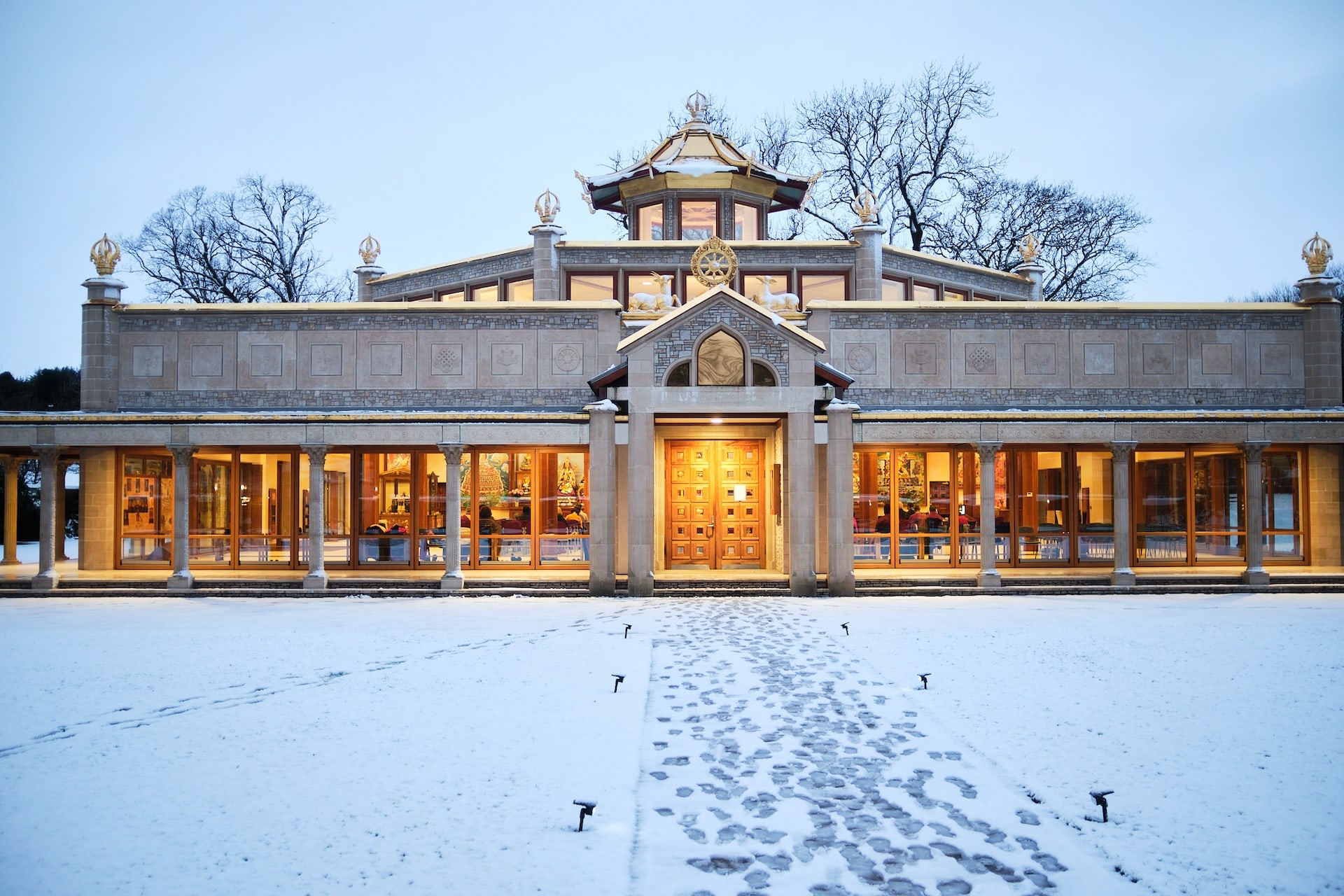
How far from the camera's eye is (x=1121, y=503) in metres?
18.9

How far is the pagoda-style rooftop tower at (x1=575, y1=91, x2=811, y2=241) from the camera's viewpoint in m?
27.3

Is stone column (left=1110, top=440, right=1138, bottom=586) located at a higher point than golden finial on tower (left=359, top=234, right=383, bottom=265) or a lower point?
lower

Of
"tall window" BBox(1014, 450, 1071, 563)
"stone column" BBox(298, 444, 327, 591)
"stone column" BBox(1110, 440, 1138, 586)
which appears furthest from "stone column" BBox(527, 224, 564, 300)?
"stone column" BBox(1110, 440, 1138, 586)

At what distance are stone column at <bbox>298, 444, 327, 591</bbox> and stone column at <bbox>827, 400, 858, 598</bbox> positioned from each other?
37.7 ft

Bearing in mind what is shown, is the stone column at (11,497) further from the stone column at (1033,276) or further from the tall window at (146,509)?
the stone column at (1033,276)

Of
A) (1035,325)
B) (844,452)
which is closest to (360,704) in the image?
(844,452)

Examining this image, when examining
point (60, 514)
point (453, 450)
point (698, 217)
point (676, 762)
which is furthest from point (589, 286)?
point (676, 762)

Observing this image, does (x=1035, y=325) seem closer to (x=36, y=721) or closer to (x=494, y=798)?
(x=494, y=798)

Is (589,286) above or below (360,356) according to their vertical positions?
above

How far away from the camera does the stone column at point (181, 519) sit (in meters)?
18.6

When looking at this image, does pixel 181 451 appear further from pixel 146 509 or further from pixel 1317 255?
pixel 1317 255

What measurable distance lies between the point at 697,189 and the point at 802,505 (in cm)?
1392

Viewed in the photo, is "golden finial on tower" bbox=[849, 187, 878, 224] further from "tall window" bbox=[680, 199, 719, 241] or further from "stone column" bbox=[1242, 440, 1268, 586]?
"stone column" bbox=[1242, 440, 1268, 586]

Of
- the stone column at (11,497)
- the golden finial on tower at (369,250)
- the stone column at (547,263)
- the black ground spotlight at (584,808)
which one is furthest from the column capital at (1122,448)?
the stone column at (11,497)
